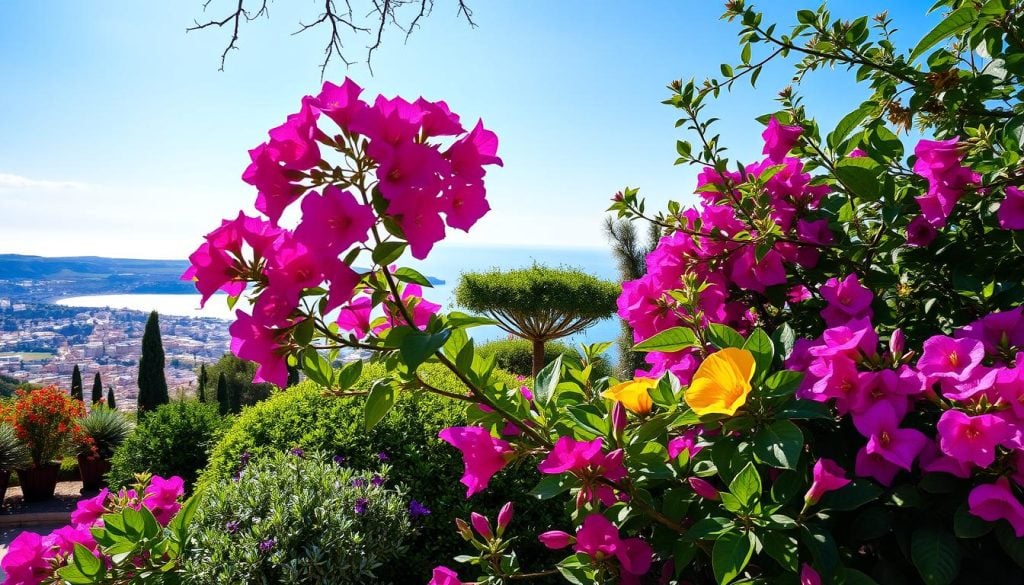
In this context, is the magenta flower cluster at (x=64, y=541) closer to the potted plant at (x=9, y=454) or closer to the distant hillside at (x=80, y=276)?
the potted plant at (x=9, y=454)

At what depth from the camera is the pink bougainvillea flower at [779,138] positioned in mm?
1350

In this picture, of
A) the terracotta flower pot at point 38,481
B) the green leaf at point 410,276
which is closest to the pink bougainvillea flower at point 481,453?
the green leaf at point 410,276

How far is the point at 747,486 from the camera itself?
2.64ft

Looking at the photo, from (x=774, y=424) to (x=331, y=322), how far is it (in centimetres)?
64

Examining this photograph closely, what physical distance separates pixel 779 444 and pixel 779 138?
0.85 meters

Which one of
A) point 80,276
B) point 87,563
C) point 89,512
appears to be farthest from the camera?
point 80,276

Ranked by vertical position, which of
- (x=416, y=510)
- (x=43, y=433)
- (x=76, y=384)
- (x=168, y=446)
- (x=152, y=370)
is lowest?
(x=76, y=384)

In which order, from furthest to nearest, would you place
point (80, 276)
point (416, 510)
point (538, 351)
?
1. point (80, 276)
2. point (538, 351)
3. point (416, 510)

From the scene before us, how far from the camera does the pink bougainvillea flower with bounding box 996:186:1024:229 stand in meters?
1.05

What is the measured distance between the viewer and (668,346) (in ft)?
3.26

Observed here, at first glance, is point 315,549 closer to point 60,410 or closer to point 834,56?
point 834,56

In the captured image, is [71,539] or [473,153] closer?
[473,153]

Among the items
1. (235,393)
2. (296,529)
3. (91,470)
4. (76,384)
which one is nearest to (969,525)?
(296,529)

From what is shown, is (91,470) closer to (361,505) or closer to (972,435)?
(361,505)
